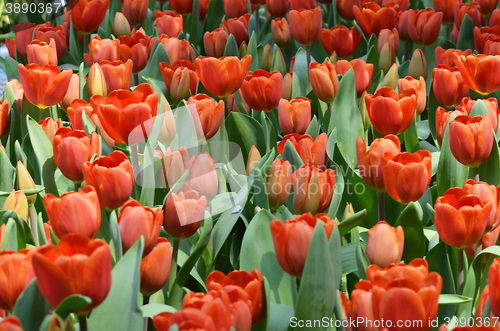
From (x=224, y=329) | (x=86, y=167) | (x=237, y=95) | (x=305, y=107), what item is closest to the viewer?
(x=224, y=329)

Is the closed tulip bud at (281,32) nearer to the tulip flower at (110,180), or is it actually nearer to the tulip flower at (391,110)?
the tulip flower at (391,110)

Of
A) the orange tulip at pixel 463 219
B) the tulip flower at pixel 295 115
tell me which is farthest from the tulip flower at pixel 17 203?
Result: the orange tulip at pixel 463 219

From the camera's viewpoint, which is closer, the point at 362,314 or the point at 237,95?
the point at 362,314

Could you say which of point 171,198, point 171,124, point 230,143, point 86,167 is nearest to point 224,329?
point 171,198

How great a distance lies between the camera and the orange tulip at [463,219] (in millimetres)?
718

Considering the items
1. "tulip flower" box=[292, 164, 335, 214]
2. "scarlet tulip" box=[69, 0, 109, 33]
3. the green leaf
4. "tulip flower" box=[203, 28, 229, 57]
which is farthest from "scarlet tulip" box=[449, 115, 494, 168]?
"scarlet tulip" box=[69, 0, 109, 33]

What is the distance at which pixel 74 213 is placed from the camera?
661 millimetres

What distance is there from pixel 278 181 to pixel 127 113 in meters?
0.28

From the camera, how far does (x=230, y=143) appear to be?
3.84ft

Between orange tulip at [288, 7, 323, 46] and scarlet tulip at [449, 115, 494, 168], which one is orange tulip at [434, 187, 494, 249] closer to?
scarlet tulip at [449, 115, 494, 168]

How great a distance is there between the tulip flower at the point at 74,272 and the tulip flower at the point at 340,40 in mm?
1195

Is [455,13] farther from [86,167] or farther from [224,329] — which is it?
[224,329]

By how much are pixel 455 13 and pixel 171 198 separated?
1.46 m

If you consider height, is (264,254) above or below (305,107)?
below
